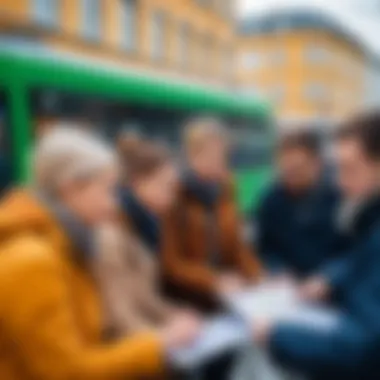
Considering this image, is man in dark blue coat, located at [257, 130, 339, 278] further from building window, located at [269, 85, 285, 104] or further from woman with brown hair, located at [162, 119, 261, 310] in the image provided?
building window, located at [269, 85, 285, 104]

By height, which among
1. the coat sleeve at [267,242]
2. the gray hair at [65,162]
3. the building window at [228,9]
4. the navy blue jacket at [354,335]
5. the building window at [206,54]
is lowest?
the navy blue jacket at [354,335]

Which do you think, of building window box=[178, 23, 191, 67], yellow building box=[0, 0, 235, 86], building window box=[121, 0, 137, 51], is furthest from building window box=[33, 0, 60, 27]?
building window box=[178, 23, 191, 67]

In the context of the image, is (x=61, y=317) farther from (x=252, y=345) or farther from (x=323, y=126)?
(x=323, y=126)

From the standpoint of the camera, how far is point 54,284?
488 millimetres

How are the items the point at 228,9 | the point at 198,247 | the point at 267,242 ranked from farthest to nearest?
the point at 228,9, the point at 267,242, the point at 198,247

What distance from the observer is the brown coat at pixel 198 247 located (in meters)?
0.78

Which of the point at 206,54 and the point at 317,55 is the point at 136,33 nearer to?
the point at 206,54

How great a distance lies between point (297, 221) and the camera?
91 cm

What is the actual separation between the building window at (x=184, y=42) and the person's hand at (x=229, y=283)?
0.30 metres

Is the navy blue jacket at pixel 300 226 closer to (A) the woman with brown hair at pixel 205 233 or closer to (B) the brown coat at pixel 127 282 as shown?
(A) the woman with brown hair at pixel 205 233

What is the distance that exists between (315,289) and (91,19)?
0.39 meters

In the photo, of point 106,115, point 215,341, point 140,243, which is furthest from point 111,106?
point 215,341

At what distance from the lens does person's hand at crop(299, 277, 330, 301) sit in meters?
0.76

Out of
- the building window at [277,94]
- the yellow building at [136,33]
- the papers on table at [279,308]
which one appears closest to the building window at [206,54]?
the yellow building at [136,33]
